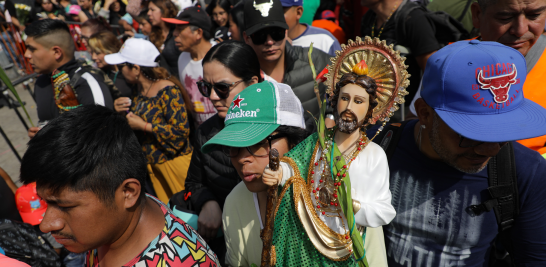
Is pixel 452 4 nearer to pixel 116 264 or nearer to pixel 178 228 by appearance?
pixel 178 228

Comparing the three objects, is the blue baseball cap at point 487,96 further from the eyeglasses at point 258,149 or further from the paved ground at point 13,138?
the paved ground at point 13,138

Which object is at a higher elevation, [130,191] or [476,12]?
[476,12]

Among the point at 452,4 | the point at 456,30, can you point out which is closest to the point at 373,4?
the point at 456,30

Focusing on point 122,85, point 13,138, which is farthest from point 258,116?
point 13,138

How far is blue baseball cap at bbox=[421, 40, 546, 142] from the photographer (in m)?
1.37

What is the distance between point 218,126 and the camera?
2.52 meters

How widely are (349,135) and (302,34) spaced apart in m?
2.99

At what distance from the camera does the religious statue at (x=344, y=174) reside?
136cm

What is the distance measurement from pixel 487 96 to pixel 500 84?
67 millimetres

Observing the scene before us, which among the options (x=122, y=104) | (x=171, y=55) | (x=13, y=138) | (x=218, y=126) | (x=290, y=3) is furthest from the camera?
(x=13, y=138)

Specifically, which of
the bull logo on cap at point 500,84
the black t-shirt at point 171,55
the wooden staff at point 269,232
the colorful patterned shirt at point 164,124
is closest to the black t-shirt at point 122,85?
the black t-shirt at point 171,55

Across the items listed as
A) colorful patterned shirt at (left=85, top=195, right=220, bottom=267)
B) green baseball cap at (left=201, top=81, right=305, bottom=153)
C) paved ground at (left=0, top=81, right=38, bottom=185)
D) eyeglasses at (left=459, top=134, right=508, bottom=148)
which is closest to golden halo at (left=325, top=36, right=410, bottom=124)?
eyeglasses at (left=459, top=134, right=508, bottom=148)

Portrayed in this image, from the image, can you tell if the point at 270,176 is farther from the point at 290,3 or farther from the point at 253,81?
the point at 290,3

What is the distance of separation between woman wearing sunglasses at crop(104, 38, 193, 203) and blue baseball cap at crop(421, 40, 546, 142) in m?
2.70
